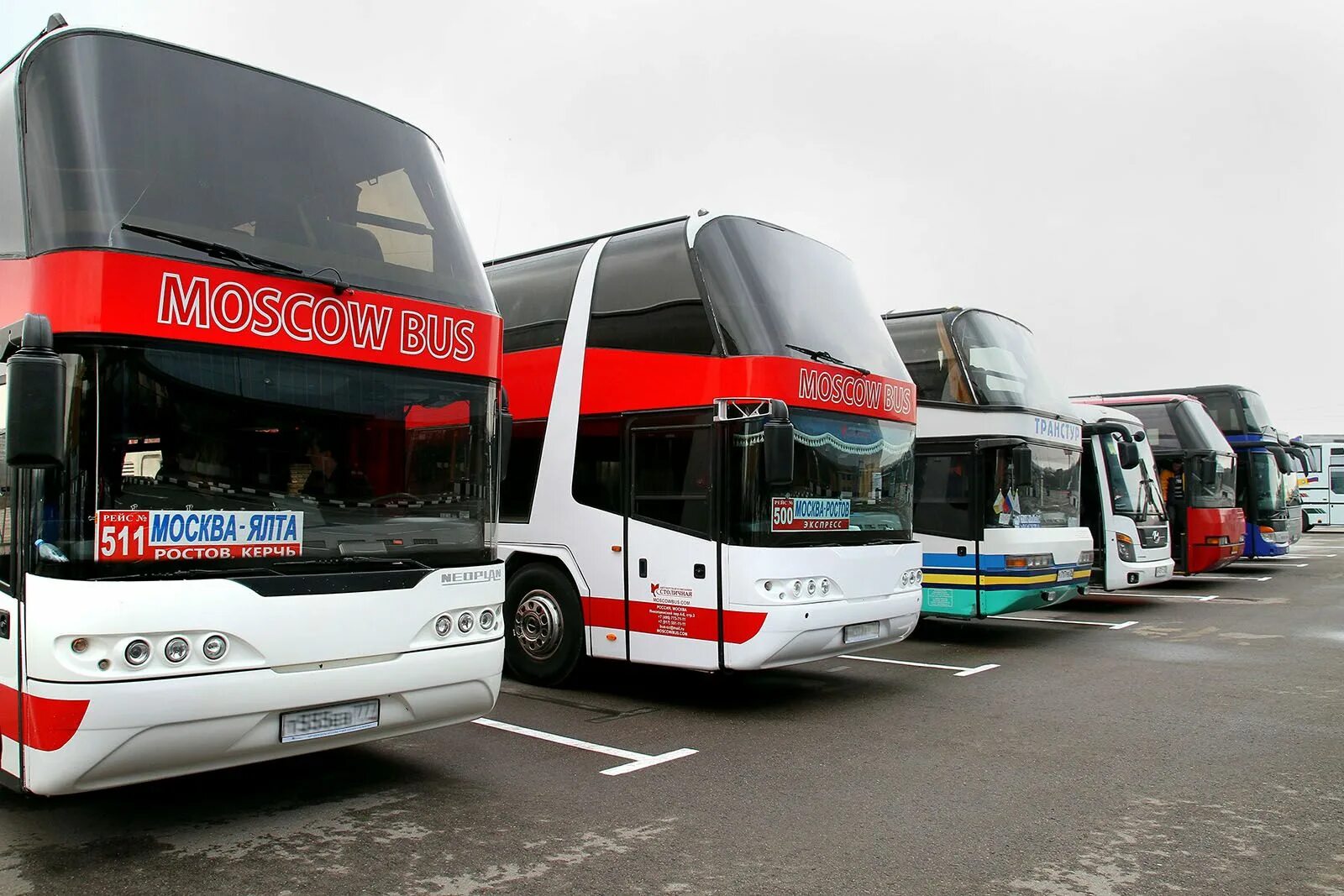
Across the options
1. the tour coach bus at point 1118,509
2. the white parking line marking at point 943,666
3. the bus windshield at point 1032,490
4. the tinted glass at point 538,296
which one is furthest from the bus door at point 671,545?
the tour coach bus at point 1118,509

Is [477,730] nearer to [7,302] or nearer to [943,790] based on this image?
[943,790]

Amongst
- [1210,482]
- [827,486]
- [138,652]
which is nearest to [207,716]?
[138,652]

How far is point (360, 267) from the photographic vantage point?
5.59 meters

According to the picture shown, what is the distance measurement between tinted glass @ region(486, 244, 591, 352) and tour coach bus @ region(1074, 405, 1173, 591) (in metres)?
8.45

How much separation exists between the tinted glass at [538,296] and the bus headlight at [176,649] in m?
4.87

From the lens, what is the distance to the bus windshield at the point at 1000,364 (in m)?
11.5

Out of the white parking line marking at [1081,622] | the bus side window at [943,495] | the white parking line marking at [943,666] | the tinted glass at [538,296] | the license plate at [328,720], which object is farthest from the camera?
the white parking line marking at [1081,622]

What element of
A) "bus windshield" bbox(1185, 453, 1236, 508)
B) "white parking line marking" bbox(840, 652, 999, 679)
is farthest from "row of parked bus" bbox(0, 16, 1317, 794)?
"bus windshield" bbox(1185, 453, 1236, 508)

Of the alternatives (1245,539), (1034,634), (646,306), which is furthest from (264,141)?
(1245,539)

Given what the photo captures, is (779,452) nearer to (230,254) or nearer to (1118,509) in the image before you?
(230,254)

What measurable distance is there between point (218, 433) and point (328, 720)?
4.73 feet

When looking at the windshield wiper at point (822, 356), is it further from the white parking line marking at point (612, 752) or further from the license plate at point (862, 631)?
the white parking line marking at point (612, 752)

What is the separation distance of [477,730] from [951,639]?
6968 mm

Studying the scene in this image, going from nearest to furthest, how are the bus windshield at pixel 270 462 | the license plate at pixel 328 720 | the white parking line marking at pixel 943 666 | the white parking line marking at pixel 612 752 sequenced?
the bus windshield at pixel 270 462, the license plate at pixel 328 720, the white parking line marking at pixel 612 752, the white parking line marking at pixel 943 666
